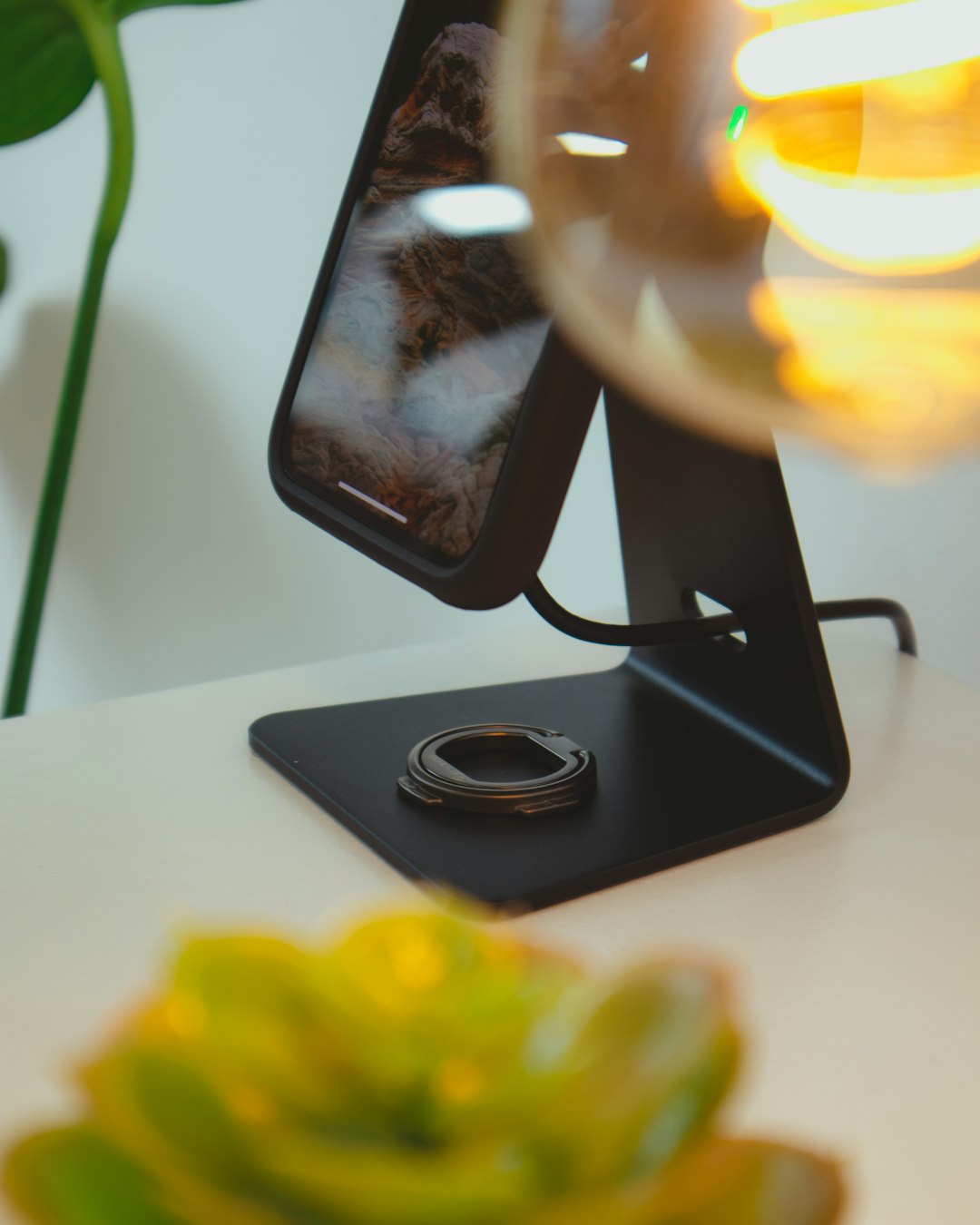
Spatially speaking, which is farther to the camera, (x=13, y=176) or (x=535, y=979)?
(x=13, y=176)

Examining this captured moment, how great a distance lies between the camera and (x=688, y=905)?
0.49 m

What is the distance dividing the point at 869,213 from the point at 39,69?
105 centimetres

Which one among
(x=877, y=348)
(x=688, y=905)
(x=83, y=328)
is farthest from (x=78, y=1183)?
(x=83, y=328)

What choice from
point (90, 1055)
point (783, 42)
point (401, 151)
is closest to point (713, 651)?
point (401, 151)

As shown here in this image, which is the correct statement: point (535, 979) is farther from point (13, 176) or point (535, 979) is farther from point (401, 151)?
point (13, 176)

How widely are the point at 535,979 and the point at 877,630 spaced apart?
70 cm

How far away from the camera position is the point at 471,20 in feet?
1.80

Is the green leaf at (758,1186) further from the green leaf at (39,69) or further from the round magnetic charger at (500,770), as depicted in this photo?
the green leaf at (39,69)

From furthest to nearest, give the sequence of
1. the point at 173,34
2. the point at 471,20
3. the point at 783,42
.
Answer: the point at 173,34, the point at 471,20, the point at 783,42

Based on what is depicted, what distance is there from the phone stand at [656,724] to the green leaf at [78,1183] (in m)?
0.32

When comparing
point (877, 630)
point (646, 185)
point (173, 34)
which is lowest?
point (877, 630)

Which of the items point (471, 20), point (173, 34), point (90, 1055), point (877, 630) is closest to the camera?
point (90, 1055)

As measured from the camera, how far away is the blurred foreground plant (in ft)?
3.53

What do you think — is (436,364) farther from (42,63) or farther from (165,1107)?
(42,63)
